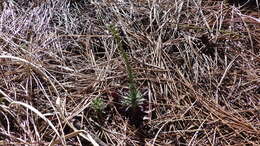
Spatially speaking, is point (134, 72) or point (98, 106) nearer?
point (98, 106)

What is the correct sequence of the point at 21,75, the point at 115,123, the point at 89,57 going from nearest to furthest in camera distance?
the point at 115,123 < the point at 21,75 < the point at 89,57

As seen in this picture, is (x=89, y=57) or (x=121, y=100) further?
(x=89, y=57)

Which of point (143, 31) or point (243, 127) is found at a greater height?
point (143, 31)

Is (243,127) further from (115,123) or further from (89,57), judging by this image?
(89,57)

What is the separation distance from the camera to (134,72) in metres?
1.87

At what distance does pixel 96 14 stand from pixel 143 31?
309 mm

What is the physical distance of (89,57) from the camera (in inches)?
76.6

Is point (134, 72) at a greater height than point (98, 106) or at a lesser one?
greater

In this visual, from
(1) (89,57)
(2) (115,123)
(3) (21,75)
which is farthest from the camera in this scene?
(1) (89,57)

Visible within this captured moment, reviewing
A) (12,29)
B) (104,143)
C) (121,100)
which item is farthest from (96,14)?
(104,143)

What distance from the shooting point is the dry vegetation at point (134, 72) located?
1652mm

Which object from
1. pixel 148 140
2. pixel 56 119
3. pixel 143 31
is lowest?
pixel 148 140

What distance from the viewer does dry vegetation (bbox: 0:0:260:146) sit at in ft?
5.42

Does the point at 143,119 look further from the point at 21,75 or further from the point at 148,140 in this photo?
the point at 21,75
